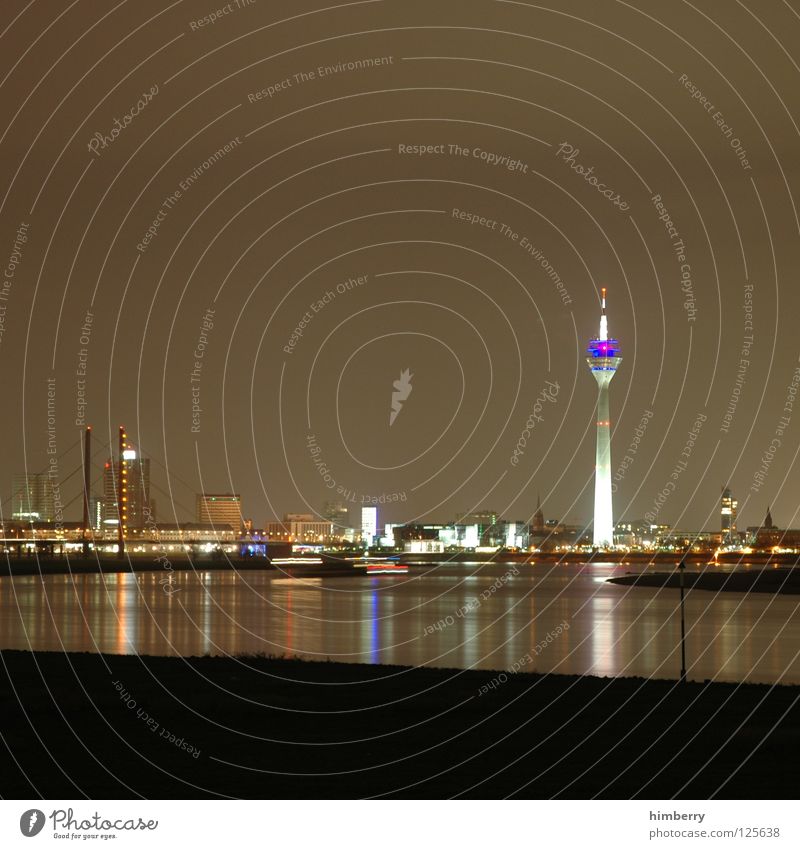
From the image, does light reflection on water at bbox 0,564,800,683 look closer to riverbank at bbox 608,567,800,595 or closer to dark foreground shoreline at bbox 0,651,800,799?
riverbank at bbox 608,567,800,595

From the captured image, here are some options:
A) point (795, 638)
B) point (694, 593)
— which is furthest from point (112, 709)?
point (694, 593)

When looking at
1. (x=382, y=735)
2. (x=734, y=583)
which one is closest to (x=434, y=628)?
(x=382, y=735)

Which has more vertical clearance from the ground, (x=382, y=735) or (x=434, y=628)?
(x=382, y=735)

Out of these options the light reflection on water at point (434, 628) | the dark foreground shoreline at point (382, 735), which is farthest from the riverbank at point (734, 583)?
the dark foreground shoreline at point (382, 735)

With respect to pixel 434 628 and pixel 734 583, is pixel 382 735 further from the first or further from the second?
pixel 734 583

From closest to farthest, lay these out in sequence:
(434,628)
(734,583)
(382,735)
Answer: (382,735) < (434,628) < (734,583)

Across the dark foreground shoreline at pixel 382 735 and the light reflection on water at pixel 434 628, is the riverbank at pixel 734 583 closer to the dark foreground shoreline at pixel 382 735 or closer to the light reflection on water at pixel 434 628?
the light reflection on water at pixel 434 628
